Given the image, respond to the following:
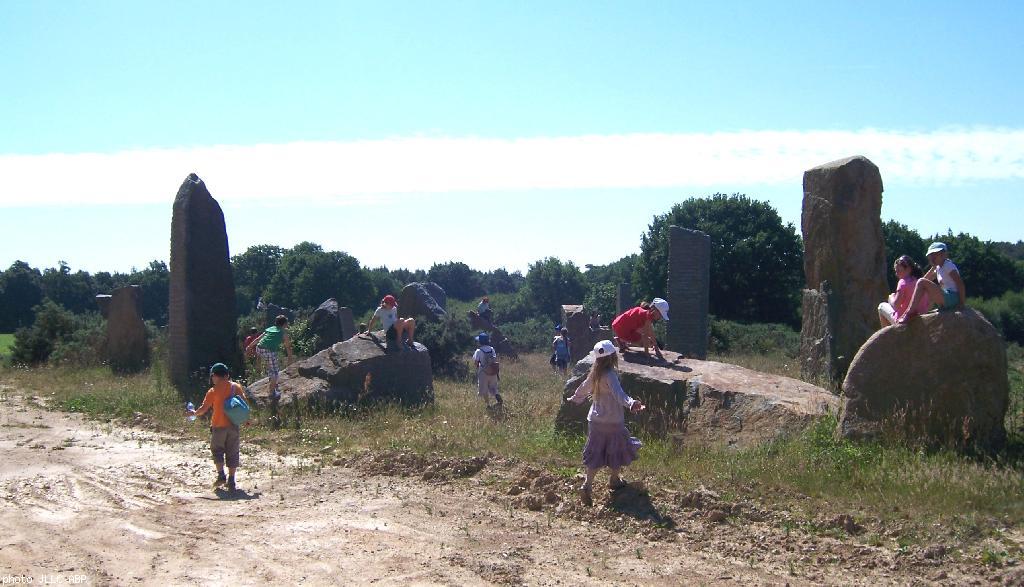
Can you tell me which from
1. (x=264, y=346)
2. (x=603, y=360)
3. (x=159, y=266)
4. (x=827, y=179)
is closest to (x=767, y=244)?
(x=827, y=179)

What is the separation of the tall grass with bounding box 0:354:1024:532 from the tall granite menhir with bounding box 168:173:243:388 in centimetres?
113

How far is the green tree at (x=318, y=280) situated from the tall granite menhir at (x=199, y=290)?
32.1 m

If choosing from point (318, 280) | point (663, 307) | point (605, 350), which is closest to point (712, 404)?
point (663, 307)

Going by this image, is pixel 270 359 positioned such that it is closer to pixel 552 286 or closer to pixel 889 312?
pixel 889 312

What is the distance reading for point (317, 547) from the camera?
6.72 m

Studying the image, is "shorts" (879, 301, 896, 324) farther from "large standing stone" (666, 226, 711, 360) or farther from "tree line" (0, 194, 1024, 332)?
"tree line" (0, 194, 1024, 332)

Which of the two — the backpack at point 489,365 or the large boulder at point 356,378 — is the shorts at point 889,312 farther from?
the large boulder at point 356,378

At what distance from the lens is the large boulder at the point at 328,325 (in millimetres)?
21875

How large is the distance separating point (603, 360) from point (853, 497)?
2458 millimetres

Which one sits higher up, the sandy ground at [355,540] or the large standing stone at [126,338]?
the large standing stone at [126,338]

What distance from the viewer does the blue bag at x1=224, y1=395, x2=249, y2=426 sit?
352 inches

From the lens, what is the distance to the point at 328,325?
2208 centimetres

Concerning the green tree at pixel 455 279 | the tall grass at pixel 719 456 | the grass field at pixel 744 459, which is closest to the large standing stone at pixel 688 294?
the tall grass at pixel 719 456

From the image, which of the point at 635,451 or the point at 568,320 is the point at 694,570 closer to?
the point at 635,451
